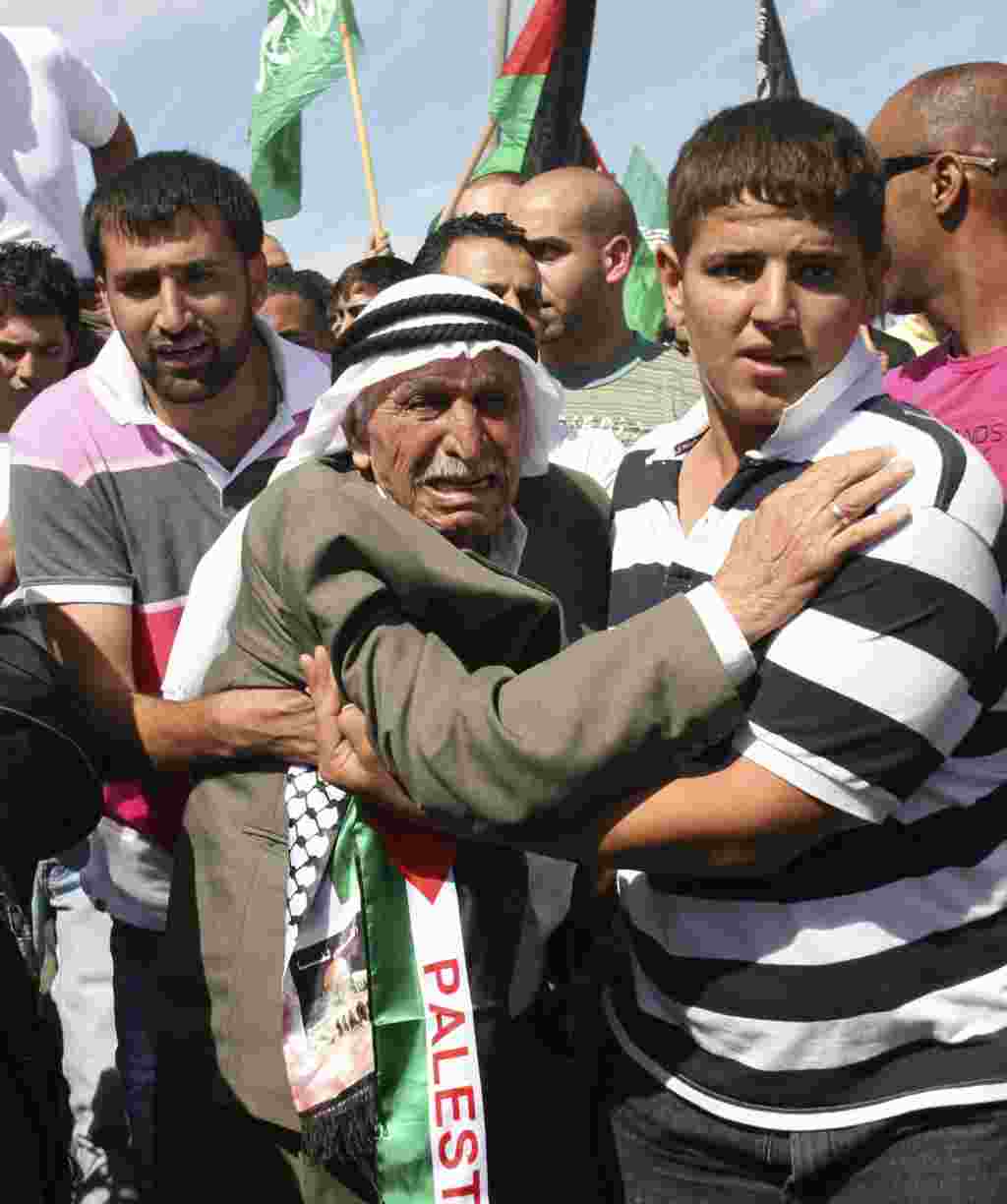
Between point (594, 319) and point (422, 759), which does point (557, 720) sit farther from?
point (594, 319)

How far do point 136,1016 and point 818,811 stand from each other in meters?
2.06

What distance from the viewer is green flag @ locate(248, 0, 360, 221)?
828cm

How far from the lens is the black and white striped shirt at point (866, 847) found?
5.87ft

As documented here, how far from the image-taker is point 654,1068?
2.12 m

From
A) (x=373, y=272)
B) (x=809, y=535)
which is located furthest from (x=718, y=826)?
(x=373, y=272)

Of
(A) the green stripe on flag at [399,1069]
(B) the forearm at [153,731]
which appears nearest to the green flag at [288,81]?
(B) the forearm at [153,731]

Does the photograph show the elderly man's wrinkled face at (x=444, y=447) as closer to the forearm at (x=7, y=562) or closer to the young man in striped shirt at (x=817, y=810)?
the young man in striped shirt at (x=817, y=810)

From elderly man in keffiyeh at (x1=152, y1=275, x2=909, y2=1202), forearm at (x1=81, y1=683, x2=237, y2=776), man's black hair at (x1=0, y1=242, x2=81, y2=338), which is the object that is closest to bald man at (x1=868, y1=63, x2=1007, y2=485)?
elderly man in keffiyeh at (x1=152, y1=275, x2=909, y2=1202)

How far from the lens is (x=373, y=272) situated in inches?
208

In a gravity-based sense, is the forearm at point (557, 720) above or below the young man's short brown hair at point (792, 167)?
below

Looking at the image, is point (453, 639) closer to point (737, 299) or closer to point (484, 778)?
point (484, 778)

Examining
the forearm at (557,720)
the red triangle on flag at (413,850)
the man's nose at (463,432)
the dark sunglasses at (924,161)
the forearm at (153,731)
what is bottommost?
the red triangle on flag at (413,850)

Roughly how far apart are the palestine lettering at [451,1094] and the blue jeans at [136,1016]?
1.30m

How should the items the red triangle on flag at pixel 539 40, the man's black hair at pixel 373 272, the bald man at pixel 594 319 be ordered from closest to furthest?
the bald man at pixel 594 319 < the man's black hair at pixel 373 272 < the red triangle on flag at pixel 539 40
